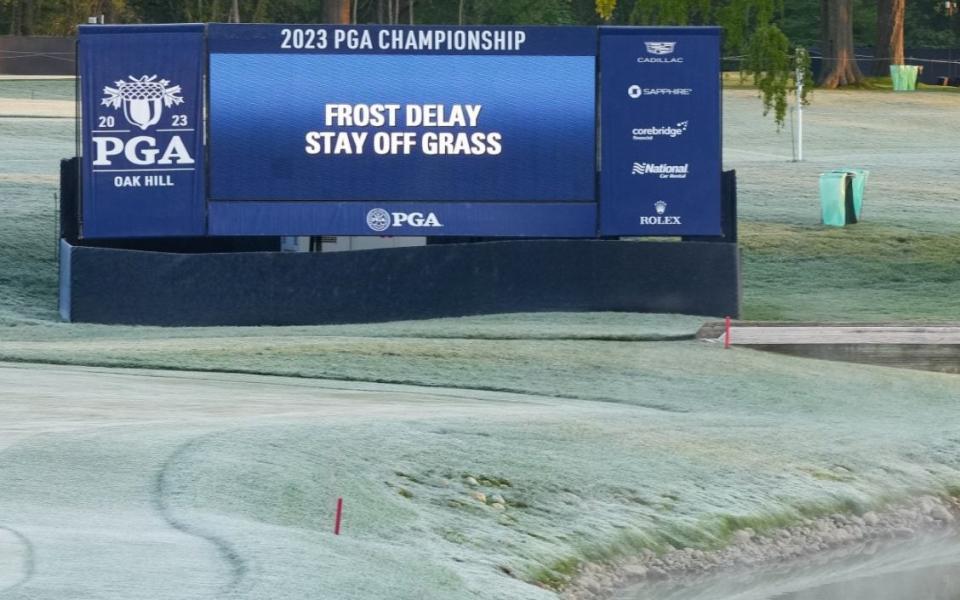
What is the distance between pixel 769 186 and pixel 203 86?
1858 centimetres

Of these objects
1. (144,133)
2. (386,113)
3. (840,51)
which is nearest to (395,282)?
(386,113)

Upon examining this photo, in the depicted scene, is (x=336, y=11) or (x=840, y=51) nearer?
(x=336, y=11)

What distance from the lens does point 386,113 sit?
22.9 meters

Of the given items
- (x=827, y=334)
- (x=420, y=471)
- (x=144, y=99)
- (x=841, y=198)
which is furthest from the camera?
(x=841, y=198)

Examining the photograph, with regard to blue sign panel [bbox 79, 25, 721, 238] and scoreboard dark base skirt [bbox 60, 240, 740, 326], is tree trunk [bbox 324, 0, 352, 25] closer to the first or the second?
blue sign panel [bbox 79, 25, 721, 238]

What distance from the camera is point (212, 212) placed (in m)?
22.9

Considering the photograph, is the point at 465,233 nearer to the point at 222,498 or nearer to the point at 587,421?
the point at 587,421

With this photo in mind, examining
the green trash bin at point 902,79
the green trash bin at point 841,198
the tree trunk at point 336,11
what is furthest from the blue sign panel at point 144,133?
the green trash bin at point 902,79

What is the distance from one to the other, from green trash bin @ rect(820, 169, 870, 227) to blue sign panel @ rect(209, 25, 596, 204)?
1144 centimetres

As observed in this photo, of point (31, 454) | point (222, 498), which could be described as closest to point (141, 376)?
point (31, 454)

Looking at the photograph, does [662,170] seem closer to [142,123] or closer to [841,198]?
[142,123]

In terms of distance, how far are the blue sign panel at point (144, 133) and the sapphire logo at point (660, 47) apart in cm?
561

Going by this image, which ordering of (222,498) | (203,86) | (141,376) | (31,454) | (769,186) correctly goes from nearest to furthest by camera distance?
(222,498) < (31,454) < (141,376) < (203,86) < (769,186)

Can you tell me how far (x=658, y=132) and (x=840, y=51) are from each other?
44.1 metres
